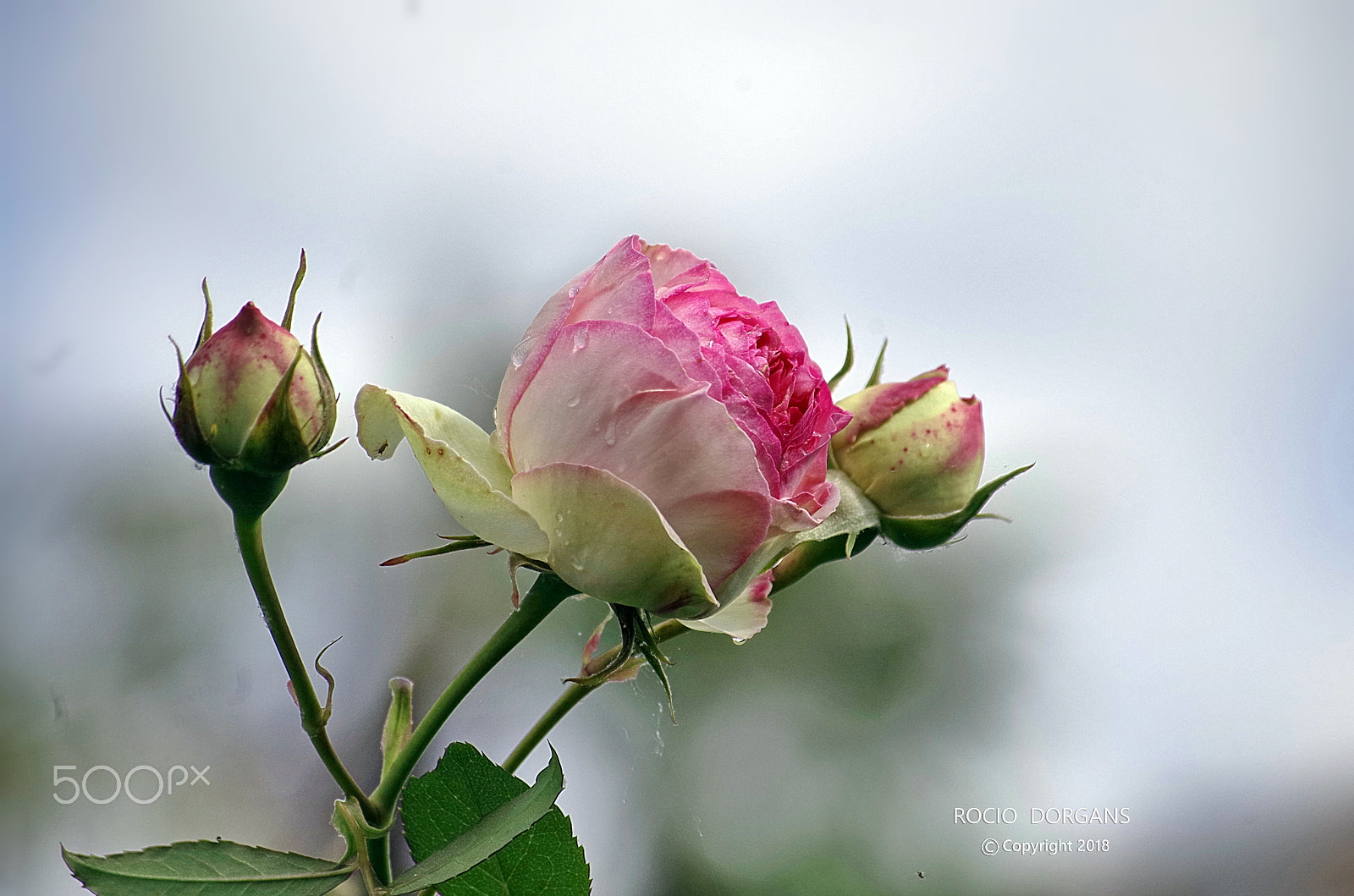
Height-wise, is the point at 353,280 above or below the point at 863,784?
above

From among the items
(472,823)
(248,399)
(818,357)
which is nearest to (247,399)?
(248,399)

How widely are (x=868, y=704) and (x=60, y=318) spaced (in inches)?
15.7

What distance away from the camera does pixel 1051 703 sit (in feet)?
1.48

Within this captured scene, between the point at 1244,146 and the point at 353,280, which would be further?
the point at 1244,146

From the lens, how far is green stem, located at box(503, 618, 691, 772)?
0.73 feet

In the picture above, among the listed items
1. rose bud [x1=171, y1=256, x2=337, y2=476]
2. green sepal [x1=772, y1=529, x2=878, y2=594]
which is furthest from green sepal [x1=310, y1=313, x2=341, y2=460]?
green sepal [x1=772, y1=529, x2=878, y2=594]

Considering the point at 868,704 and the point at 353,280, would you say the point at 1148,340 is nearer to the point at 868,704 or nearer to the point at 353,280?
the point at 868,704

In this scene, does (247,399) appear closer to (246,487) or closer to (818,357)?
(246,487)

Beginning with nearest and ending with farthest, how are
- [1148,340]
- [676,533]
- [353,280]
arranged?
[676,533] < [353,280] < [1148,340]

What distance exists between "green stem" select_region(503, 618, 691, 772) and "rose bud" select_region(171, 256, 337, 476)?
0.08m

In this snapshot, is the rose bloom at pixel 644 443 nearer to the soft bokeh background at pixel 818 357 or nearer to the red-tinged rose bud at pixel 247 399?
the red-tinged rose bud at pixel 247 399

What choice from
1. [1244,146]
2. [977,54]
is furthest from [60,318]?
[1244,146]

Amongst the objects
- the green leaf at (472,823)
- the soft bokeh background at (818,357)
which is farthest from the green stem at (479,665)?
the soft bokeh background at (818,357)

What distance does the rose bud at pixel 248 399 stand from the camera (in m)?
0.17
